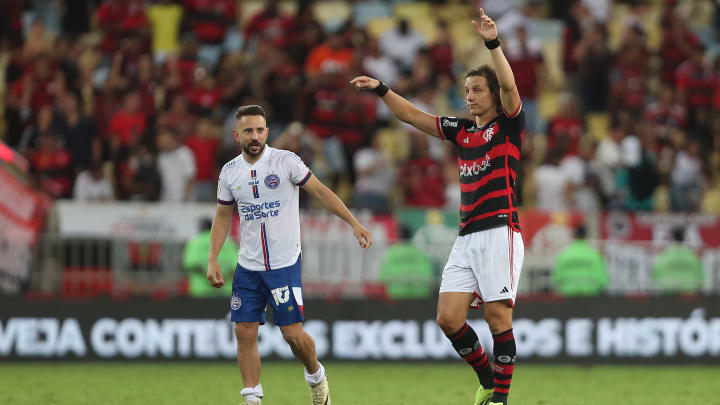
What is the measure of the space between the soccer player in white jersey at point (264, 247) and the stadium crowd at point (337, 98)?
6755 mm

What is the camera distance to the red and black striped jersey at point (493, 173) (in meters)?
8.36

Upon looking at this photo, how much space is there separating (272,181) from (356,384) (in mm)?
3874

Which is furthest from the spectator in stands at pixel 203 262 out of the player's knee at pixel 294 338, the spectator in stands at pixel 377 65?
the player's knee at pixel 294 338

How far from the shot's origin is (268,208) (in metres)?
8.73

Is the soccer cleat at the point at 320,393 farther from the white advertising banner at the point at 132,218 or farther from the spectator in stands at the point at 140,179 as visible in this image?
the spectator in stands at the point at 140,179

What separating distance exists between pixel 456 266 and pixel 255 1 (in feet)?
45.0

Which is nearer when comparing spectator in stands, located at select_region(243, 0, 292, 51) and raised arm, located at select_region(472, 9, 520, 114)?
raised arm, located at select_region(472, 9, 520, 114)

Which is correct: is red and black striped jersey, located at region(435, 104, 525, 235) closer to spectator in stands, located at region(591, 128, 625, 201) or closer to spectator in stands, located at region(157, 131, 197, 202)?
spectator in stands, located at region(157, 131, 197, 202)

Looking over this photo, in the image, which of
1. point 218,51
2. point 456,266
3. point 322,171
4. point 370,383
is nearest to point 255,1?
point 218,51

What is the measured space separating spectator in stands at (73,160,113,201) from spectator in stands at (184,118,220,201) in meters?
1.40

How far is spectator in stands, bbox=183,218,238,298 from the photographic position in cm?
1427

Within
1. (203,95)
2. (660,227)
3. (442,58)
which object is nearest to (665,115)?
(660,227)

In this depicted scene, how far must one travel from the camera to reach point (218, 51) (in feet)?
65.1

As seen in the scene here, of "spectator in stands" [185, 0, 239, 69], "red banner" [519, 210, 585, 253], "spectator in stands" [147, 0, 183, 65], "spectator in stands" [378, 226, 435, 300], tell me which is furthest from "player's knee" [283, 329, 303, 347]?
"spectator in stands" [147, 0, 183, 65]
